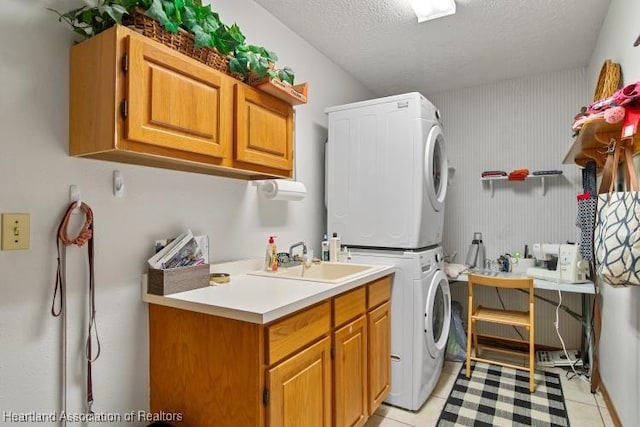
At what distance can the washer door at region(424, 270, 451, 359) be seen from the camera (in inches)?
91.7

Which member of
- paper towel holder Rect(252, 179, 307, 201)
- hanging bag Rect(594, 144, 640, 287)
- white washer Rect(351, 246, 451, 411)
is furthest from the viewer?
white washer Rect(351, 246, 451, 411)

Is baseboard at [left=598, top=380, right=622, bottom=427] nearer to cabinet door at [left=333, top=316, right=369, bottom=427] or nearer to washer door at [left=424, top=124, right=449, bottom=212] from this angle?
cabinet door at [left=333, top=316, right=369, bottom=427]

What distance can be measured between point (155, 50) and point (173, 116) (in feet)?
0.71

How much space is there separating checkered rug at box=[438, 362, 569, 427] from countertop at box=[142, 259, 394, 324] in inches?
43.7

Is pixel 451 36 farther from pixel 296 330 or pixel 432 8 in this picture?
pixel 296 330

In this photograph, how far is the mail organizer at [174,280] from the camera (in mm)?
1429

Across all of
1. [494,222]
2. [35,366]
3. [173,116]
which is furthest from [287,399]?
[494,222]

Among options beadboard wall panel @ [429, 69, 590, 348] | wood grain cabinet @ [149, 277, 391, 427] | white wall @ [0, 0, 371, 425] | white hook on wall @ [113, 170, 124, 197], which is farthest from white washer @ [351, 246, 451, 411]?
white hook on wall @ [113, 170, 124, 197]

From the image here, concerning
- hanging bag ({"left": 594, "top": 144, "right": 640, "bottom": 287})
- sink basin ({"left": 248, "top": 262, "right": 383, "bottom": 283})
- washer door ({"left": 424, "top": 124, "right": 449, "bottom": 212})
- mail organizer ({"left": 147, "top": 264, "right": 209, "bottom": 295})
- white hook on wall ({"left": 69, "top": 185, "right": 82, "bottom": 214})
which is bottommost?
sink basin ({"left": 248, "top": 262, "right": 383, "bottom": 283})

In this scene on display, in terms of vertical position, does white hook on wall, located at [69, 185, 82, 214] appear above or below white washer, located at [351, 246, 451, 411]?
above

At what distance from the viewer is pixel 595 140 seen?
192 centimetres

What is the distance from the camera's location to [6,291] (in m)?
1.13

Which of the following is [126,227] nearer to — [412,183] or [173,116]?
[173,116]

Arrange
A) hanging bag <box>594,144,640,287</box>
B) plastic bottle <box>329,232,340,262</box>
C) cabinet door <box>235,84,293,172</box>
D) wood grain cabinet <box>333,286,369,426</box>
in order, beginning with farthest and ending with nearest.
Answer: plastic bottle <box>329,232,340,262</box> < wood grain cabinet <box>333,286,369,426</box> < cabinet door <box>235,84,293,172</box> < hanging bag <box>594,144,640,287</box>
